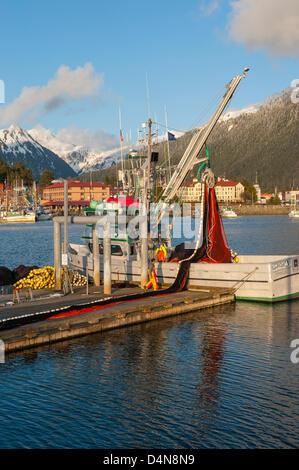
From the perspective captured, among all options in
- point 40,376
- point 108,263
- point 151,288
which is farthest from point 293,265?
point 40,376

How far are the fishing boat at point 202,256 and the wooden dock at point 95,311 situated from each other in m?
0.97

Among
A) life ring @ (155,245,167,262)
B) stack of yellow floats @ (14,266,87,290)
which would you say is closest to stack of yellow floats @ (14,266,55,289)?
stack of yellow floats @ (14,266,87,290)

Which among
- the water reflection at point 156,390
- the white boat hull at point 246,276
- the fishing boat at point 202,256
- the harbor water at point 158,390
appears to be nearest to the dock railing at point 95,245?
the fishing boat at point 202,256

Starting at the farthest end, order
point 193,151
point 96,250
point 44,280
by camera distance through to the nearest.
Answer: point 193,151 → point 44,280 → point 96,250

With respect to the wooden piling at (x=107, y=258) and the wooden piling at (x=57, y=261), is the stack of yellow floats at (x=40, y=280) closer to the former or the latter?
the wooden piling at (x=57, y=261)

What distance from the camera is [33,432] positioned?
12.9 metres

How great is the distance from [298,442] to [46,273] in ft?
65.6

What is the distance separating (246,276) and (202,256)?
301cm

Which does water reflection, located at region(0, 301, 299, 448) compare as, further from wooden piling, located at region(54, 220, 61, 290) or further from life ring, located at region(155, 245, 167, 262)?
life ring, located at region(155, 245, 167, 262)

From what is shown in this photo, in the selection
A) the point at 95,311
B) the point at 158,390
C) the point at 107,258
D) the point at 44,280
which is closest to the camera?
the point at 158,390

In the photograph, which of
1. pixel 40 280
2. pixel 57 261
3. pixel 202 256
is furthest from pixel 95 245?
pixel 202 256

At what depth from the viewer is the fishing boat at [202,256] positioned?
1113 inches

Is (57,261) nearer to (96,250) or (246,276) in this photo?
(96,250)

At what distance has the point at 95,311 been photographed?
2316 cm
